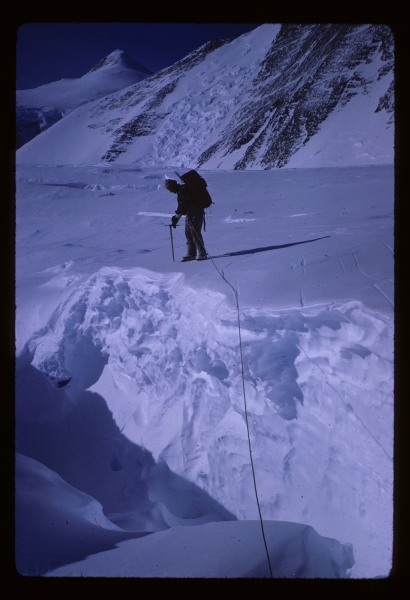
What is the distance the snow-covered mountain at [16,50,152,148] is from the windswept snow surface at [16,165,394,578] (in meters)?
34.5

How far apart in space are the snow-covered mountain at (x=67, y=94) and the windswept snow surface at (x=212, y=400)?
3451 cm

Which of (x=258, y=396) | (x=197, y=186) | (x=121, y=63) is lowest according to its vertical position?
(x=258, y=396)

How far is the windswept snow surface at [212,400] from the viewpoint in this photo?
2615 mm

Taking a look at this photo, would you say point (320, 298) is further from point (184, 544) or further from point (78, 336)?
point (78, 336)

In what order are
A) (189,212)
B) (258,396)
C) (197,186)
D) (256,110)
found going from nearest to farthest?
1. (258,396)
2. (197,186)
3. (189,212)
4. (256,110)

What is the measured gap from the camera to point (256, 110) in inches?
1046

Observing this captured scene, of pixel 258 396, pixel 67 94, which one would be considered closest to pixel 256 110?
pixel 67 94

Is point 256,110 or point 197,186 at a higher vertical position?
point 197,186

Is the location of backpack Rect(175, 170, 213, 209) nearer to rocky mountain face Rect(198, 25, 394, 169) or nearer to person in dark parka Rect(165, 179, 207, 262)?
person in dark parka Rect(165, 179, 207, 262)

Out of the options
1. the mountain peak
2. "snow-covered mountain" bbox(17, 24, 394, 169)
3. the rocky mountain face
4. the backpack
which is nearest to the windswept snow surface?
the backpack

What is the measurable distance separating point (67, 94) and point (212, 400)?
46.3 m

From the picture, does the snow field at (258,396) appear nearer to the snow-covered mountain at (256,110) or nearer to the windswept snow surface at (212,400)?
the windswept snow surface at (212,400)

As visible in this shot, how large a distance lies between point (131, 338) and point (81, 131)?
32001 mm

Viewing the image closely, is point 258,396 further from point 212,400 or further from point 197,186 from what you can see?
point 197,186
